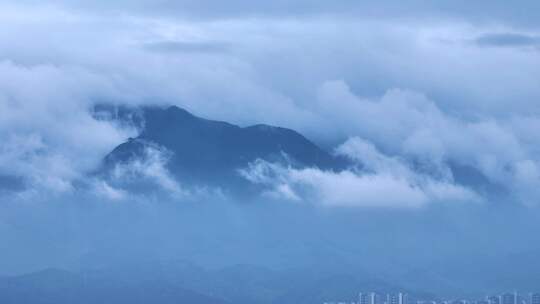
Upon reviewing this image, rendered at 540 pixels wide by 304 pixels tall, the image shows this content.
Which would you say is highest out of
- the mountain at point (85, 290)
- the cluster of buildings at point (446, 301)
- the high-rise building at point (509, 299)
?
the mountain at point (85, 290)

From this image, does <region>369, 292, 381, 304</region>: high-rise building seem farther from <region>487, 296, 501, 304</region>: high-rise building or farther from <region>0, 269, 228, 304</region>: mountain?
<region>0, 269, 228, 304</region>: mountain

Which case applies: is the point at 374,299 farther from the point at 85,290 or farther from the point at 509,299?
the point at 85,290

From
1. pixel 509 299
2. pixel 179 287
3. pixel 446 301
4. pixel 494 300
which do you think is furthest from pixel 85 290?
pixel 509 299

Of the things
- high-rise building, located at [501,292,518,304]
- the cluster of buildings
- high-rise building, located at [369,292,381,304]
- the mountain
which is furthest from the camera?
the mountain

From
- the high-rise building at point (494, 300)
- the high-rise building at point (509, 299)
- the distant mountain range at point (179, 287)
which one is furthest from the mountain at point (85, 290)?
the high-rise building at point (509, 299)

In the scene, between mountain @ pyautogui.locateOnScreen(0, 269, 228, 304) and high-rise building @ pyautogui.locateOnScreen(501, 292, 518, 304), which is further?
mountain @ pyautogui.locateOnScreen(0, 269, 228, 304)

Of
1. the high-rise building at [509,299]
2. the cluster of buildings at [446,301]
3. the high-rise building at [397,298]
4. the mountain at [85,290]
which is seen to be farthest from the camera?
the mountain at [85,290]

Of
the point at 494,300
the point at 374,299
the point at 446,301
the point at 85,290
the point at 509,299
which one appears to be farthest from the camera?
the point at 85,290

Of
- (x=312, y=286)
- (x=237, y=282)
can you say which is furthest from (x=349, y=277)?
(x=237, y=282)

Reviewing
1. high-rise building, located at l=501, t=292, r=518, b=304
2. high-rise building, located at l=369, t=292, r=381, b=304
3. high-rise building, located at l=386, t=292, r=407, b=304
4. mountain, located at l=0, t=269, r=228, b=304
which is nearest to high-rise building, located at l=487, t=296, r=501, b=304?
high-rise building, located at l=501, t=292, r=518, b=304

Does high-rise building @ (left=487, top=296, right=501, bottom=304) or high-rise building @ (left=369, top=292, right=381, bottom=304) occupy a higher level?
high-rise building @ (left=369, top=292, right=381, bottom=304)

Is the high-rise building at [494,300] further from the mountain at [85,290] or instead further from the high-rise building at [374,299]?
the mountain at [85,290]

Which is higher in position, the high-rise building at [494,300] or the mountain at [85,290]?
the mountain at [85,290]

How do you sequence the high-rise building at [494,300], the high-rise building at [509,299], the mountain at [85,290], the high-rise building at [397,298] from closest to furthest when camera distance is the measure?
the high-rise building at [509,299] → the high-rise building at [494,300] → the high-rise building at [397,298] → the mountain at [85,290]
